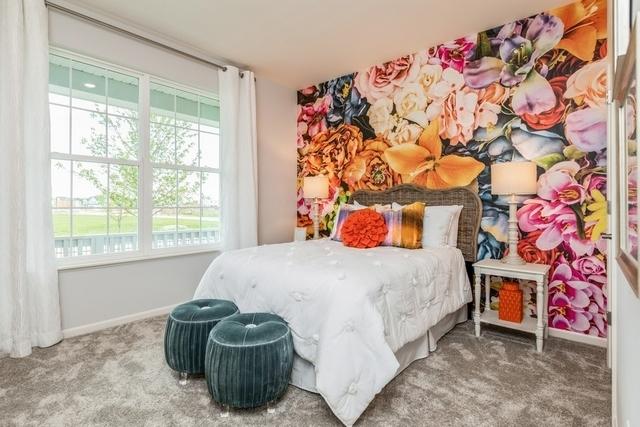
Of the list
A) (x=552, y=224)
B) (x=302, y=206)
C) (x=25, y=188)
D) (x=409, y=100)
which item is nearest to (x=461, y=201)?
(x=552, y=224)

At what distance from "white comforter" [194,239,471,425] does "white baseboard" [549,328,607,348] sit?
2.61ft

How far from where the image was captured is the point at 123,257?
10.5 ft

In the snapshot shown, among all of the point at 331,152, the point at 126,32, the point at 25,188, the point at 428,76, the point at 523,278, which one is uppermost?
the point at 126,32

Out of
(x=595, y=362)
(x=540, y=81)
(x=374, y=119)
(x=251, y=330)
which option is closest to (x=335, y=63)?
(x=374, y=119)

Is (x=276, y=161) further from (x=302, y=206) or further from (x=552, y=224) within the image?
(x=552, y=224)

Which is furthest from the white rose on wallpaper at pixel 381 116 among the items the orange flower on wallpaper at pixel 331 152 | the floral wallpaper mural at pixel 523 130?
the orange flower on wallpaper at pixel 331 152

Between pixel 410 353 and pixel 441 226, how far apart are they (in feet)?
4.03

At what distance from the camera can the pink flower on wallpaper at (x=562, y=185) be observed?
277 cm

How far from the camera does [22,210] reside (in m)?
2.51

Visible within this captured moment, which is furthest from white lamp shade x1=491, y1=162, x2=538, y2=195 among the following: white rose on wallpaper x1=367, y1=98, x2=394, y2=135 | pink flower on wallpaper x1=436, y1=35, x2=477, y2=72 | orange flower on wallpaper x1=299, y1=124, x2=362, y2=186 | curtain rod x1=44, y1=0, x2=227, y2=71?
curtain rod x1=44, y1=0, x2=227, y2=71

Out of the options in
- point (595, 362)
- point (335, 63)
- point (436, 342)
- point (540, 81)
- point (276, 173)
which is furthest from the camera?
point (276, 173)

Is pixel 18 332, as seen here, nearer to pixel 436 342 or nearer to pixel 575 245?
pixel 436 342

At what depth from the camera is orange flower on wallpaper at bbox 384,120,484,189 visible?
11.0ft

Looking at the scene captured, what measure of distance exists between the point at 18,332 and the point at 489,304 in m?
3.72
